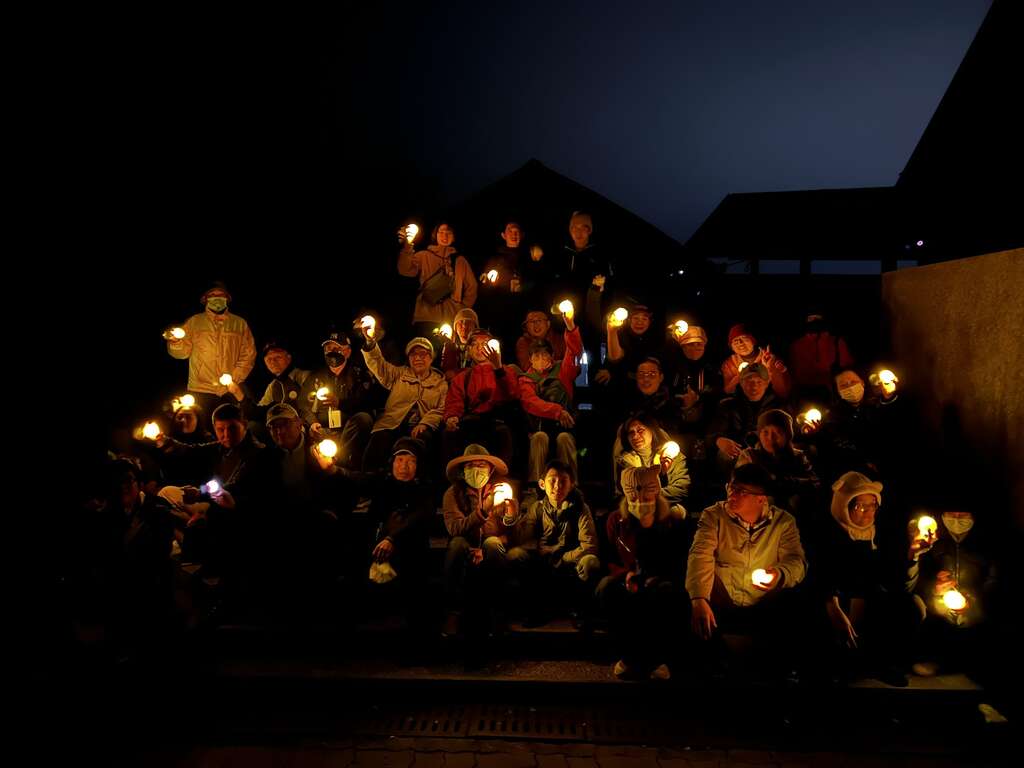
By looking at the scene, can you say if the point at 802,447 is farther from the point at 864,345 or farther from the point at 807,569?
the point at 864,345

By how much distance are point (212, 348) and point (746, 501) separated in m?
5.76

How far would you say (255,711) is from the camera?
393 cm

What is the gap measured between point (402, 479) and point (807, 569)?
118 inches

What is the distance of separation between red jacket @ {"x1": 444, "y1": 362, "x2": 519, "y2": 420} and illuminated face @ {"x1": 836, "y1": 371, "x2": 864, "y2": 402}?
3009mm

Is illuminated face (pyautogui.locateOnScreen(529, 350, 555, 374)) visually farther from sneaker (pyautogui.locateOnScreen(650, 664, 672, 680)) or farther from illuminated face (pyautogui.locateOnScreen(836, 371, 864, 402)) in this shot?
sneaker (pyautogui.locateOnScreen(650, 664, 672, 680))

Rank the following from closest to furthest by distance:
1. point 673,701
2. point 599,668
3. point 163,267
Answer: point 673,701, point 599,668, point 163,267

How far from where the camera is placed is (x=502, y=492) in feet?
14.6

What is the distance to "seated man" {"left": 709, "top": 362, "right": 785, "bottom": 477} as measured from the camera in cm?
542

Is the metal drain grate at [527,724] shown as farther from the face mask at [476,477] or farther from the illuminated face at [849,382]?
the illuminated face at [849,382]

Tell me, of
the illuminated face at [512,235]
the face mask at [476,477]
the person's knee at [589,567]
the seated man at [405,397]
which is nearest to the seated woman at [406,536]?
the face mask at [476,477]

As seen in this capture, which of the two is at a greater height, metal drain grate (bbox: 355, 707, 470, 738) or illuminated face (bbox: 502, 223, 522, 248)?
illuminated face (bbox: 502, 223, 522, 248)

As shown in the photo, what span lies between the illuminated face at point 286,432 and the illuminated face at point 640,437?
2766 millimetres

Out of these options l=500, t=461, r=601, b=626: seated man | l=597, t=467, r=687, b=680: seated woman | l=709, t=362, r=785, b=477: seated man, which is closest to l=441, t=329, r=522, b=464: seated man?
l=500, t=461, r=601, b=626: seated man

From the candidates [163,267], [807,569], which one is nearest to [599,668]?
[807,569]
